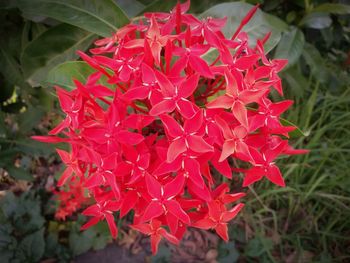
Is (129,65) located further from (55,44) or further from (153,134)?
(55,44)

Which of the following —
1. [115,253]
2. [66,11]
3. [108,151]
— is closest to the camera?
[108,151]

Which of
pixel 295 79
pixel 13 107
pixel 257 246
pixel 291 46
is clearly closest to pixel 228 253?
pixel 257 246

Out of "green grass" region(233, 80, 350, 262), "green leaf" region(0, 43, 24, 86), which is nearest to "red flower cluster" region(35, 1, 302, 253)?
"green leaf" region(0, 43, 24, 86)

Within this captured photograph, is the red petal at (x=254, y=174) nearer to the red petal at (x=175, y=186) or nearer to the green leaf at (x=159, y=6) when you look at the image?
the red petal at (x=175, y=186)

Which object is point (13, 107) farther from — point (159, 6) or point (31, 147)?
point (159, 6)

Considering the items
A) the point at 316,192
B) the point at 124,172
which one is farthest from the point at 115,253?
the point at 124,172


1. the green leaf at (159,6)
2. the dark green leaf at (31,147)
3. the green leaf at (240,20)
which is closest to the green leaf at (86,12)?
the green leaf at (159,6)
